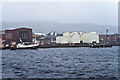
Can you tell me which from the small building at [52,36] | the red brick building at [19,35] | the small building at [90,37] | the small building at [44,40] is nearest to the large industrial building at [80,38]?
the small building at [90,37]

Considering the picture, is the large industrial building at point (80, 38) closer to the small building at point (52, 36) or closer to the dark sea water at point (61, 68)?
the small building at point (52, 36)

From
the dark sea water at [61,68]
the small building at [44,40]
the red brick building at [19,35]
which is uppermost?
the red brick building at [19,35]

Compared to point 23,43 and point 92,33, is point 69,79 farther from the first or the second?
point 92,33

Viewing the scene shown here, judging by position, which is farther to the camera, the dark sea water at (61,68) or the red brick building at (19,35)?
the red brick building at (19,35)

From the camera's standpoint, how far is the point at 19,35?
67.9 meters

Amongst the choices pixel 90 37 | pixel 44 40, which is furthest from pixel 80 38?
pixel 44 40

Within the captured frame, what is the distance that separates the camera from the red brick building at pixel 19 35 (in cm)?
6712

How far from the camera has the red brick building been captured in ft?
220

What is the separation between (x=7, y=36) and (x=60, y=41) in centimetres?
1900

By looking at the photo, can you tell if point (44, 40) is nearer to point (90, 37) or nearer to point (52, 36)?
point (52, 36)

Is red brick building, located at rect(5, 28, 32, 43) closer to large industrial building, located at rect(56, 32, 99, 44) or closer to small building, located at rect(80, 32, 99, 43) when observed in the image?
large industrial building, located at rect(56, 32, 99, 44)

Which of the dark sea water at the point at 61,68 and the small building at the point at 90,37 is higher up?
the small building at the point at 90,37

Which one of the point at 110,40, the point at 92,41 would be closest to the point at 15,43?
the point at 92,41

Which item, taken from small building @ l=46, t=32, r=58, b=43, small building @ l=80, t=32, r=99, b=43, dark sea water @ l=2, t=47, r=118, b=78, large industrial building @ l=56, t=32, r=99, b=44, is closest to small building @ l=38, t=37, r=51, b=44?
small building @ l=46, t=32, r=58, b=43
